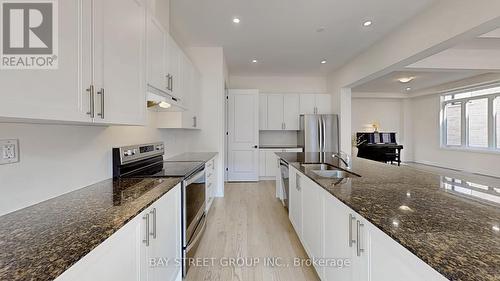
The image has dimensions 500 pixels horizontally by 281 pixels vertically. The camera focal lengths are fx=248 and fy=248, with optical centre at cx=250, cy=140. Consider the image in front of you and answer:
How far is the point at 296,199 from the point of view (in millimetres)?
2832

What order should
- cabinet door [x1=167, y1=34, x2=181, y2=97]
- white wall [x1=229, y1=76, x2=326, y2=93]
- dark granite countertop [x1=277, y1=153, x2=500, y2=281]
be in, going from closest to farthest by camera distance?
dark granite countertop [x1=277, y1=153, x2=500, y2=281], cabinet door [x1=167, y1=34, x2=181, y2=97], white wall [x1=229, y1=76, x2=326, y2=93]

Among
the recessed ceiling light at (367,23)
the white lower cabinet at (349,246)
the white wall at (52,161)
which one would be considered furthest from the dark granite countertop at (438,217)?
the recessed ceiling light at (367,23)

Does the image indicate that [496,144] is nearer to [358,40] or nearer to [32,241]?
[358,40]

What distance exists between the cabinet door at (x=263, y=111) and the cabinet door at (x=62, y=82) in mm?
5579

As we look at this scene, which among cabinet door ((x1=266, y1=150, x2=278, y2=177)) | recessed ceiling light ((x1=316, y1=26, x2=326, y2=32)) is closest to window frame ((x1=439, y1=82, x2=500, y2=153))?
recessed ceiling light ((x1=316, y1=26, x2=326, y2=32))

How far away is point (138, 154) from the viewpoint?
7.32 feet

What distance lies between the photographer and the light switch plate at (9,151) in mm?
1111

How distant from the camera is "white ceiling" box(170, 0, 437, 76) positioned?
3.14 metres

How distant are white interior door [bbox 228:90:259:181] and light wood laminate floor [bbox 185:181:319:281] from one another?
61.0 inches

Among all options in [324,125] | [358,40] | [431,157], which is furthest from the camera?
[431,157]

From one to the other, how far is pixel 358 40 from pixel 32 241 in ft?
15.8

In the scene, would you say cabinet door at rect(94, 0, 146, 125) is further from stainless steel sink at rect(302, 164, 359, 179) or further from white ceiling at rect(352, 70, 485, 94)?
white ceiling at rect(352, 70, 485, 94)

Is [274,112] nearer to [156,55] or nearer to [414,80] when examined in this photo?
[414,80]

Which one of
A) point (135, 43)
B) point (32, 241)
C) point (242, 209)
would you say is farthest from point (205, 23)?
point (32, 241)
